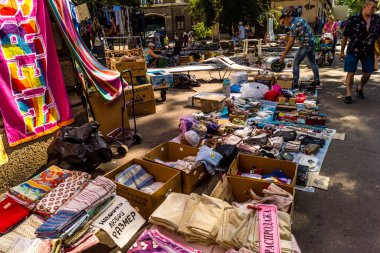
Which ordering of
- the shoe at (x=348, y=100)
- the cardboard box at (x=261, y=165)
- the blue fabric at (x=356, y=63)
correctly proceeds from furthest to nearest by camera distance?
1. the shoe at (x=348, y=100)
2. the blue fabric at (x=356, y=63)
3. the cardboard box at (x=261, y=165)

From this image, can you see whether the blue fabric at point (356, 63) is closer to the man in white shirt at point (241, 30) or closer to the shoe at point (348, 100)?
the shoe at point (348, 100)

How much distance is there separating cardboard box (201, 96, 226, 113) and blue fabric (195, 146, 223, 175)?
256cm

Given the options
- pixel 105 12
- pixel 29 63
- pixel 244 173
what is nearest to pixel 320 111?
pixel 244 173

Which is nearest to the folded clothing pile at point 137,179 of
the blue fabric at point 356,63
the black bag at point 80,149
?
the black bag at point 80,149

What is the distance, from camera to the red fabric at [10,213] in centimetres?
275

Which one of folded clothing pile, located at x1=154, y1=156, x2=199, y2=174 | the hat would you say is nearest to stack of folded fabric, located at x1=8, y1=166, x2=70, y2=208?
folded clothing pile, located at x1=154, y1=156, x2=199, y2=174

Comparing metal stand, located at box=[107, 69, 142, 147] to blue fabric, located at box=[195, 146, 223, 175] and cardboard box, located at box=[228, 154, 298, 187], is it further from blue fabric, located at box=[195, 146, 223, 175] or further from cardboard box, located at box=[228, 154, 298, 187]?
cardboard box, located at box=[228, 154, 298, 187]

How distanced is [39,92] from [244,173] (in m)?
3.00

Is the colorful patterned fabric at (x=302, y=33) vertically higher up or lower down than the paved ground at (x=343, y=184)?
higher up

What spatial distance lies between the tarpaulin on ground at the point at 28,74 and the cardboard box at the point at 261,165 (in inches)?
106

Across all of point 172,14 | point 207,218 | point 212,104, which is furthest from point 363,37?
point 172,14

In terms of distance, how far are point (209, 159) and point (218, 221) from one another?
1258 mm

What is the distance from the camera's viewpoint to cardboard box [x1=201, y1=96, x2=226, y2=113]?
6.12 metres

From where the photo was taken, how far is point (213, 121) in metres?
5.51
